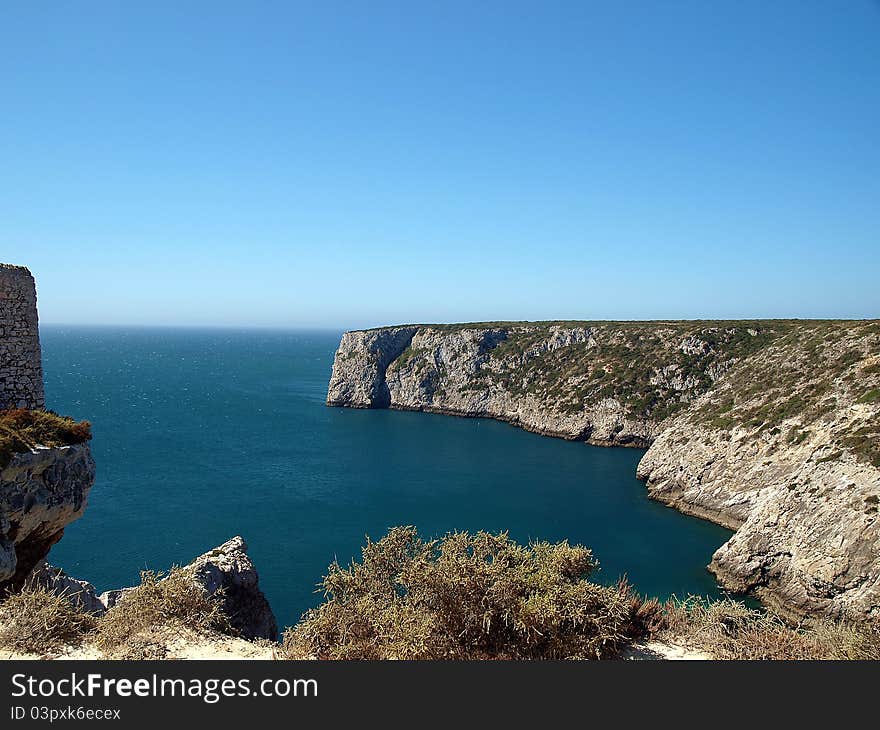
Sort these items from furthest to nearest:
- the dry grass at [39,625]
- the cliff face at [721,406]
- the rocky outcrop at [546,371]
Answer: the rocky outcrop at [546,371] < the cliff face at [721,406] < the dry grass at [39,625]

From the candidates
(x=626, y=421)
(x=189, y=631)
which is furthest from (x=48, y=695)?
(x=626, y=421)

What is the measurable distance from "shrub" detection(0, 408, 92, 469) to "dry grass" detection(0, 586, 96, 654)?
4207mm

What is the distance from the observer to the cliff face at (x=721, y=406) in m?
32.1

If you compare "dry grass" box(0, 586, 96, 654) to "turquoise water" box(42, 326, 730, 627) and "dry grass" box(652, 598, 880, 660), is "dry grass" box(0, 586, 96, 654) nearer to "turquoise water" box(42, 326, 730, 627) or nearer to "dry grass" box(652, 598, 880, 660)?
"dry grass" box(652, 598, 880, 660)

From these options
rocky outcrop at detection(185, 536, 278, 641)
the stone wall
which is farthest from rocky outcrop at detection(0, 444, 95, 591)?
rocky outcrop at detection(185, 536, 278, 641)

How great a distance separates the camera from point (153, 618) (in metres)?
11.4

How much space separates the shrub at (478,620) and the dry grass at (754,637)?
0.99 metres

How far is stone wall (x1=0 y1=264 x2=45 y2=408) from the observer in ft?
50.8

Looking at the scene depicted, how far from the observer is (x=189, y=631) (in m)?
11.5

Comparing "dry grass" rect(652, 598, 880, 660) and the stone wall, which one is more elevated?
the stone wall

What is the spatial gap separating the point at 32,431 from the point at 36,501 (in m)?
1.92

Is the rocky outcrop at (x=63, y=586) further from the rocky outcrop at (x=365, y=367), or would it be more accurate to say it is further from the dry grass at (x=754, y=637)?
the rocky outcrop at (x=365, y=367)

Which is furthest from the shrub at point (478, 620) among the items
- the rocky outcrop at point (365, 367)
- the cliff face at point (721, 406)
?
the rocky outcrop at point (365, 367)

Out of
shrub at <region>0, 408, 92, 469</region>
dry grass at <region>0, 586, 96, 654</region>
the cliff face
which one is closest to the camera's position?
dry grass at <region>0, 586, 96, 654</region>
